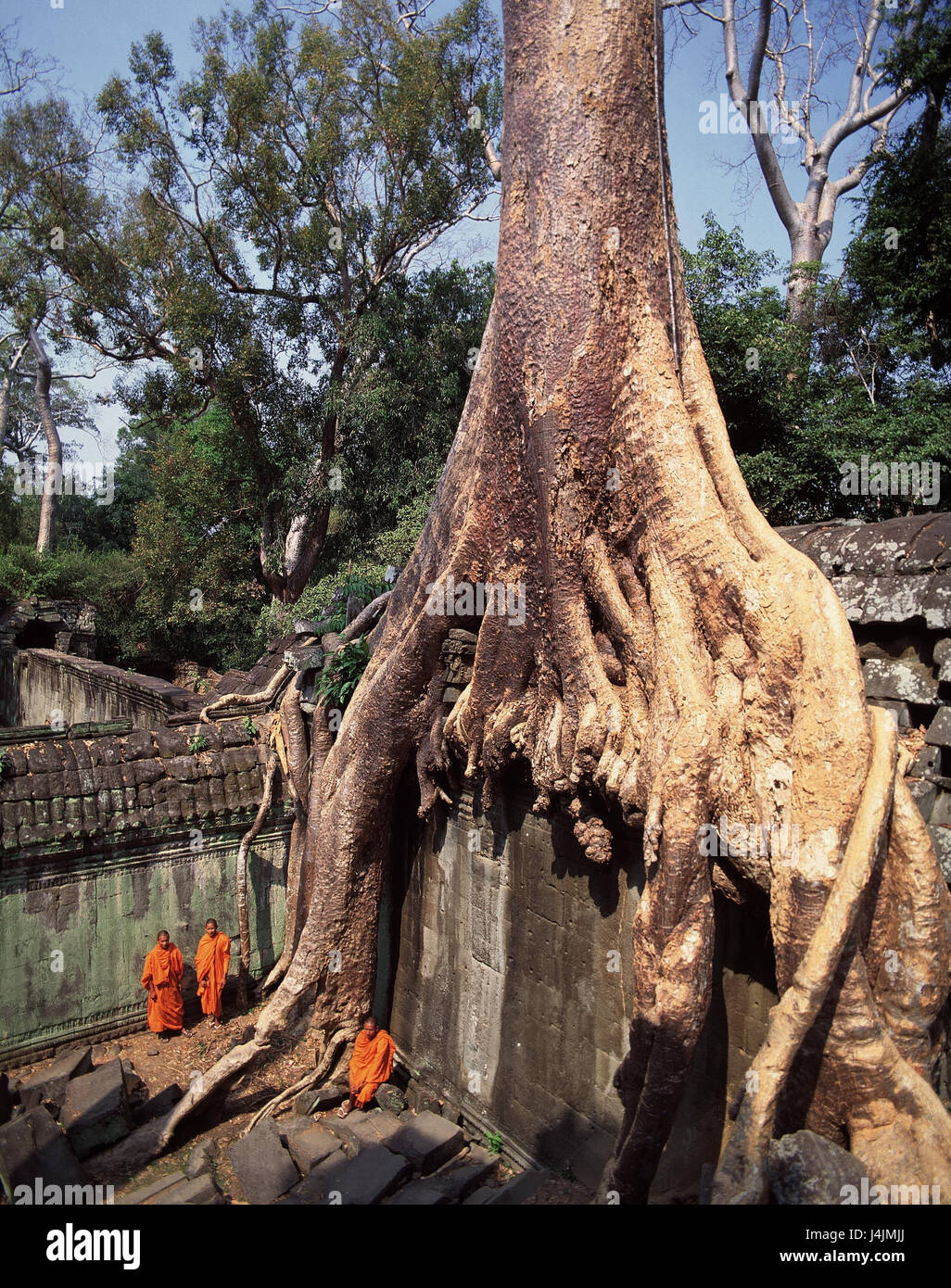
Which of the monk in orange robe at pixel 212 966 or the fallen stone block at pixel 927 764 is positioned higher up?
the fallen stone block at pixel 927 764

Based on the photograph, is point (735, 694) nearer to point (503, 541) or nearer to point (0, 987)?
point (503, 541)

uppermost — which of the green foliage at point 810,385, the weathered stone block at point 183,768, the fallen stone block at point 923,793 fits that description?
the green foliage at point 810,385

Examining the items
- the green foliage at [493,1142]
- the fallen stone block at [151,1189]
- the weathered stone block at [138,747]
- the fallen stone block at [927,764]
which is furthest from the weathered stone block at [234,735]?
the fallen stone block at [927,764]

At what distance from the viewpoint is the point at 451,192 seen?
16984 millimetres

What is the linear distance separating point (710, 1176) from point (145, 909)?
18.7ft

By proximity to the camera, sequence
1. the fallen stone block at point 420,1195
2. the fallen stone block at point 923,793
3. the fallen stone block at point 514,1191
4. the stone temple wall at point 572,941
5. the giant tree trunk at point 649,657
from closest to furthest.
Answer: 1. the giant tree trunk at point 649,657
2. the fallen stone block at point 923,793
3. the stone temple wall at point 572,941
4. the fallen stone block at point 514,1191
5. the fallen stone block at point 420,1195

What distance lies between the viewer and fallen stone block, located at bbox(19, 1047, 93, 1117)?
6188mm

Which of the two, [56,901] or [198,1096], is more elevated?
[56,901]

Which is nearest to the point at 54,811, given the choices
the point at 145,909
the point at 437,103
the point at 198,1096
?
the point at 145,909

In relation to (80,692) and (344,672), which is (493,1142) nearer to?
(344,672)

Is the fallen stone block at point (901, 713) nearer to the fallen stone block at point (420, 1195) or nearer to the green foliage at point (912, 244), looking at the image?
→ the fallen stone block at point (420, 1195)

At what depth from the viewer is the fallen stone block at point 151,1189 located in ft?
17.5

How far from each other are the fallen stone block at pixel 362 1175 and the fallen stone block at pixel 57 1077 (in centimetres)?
210

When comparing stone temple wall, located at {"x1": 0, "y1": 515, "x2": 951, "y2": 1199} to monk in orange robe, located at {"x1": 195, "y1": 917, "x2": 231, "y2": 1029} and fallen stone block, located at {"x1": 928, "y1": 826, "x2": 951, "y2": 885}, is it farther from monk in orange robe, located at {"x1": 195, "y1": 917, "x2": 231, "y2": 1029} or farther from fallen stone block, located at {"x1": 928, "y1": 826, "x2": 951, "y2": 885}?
monk in orange robe, located at {"x1": 195, "y1": 917, "x2": 231, "y2": 1029}
